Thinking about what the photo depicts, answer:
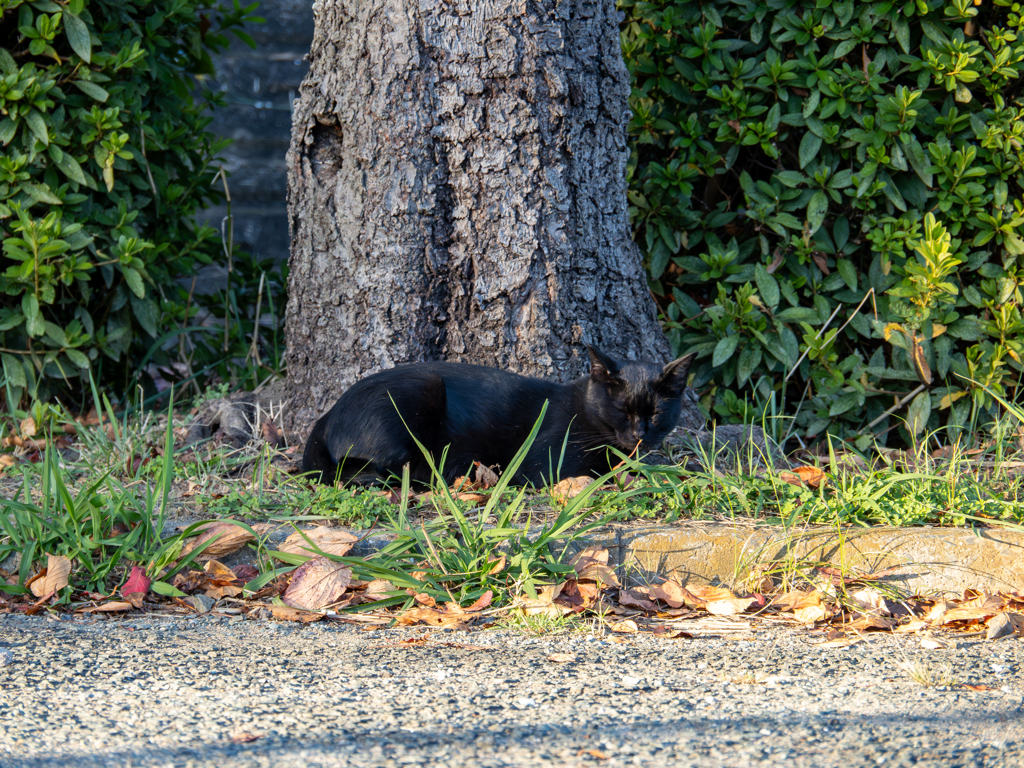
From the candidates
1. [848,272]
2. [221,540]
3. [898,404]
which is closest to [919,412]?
[898,404]

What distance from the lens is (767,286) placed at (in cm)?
405

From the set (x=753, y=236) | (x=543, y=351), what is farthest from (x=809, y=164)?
(x=543, y=351)

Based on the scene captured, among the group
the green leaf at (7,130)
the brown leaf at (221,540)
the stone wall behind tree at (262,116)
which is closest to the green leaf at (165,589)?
the brown leaf at (221,540)

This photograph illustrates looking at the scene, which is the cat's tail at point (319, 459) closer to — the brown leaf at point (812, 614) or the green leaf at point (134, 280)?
the green leaf at point (134, 280)

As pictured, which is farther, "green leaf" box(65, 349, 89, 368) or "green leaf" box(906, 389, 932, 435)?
"green leaf" box(65, 349, 89, 368)

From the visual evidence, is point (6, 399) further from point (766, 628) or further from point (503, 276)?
point (766, 628)

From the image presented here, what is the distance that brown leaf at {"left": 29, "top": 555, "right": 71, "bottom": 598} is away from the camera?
2514 mm

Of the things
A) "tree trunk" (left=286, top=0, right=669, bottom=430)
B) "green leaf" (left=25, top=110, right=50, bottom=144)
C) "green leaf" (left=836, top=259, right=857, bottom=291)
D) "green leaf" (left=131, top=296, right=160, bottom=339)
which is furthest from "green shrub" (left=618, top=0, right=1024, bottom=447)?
"green leaf" (left=25, top=110, right=50, bottom=144)

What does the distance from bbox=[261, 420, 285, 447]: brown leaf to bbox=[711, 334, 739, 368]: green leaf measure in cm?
196

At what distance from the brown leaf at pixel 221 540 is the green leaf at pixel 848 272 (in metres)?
2.82

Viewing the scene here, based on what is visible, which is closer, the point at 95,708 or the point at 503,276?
the point at 95,708

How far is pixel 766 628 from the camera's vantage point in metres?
2.42

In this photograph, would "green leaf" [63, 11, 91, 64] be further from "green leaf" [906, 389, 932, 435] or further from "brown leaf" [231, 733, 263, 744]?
"green leaf" [906, 389, 932, 435]

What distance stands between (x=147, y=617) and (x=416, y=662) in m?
0.83
